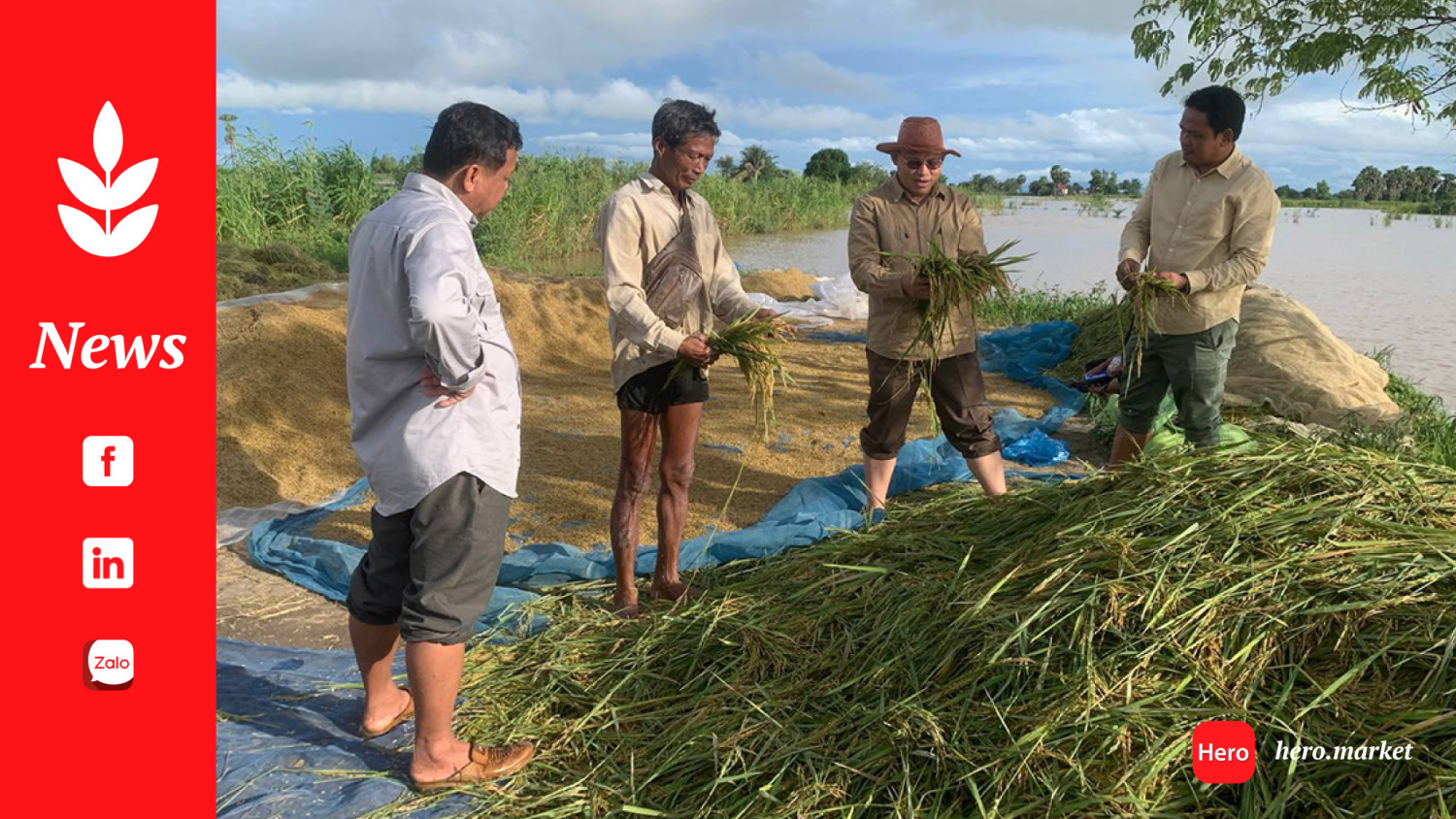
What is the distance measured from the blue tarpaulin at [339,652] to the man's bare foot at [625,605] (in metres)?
0.28

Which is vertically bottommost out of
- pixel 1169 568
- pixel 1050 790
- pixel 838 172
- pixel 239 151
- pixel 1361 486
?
pixel 1050 790

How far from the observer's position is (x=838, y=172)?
3425 cm

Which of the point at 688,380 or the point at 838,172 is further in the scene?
the point at 838,172

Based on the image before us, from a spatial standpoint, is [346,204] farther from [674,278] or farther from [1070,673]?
[1070,673]

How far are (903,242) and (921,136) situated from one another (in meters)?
0.37

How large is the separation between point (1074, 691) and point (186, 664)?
2.26 meters

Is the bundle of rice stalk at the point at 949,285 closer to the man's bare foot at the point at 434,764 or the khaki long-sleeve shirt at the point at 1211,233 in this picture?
the khaki long-sleeve shirt at the point at 1211,233

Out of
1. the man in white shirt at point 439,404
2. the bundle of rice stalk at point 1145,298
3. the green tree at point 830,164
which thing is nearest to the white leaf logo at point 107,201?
the man in white shirt at point 439,404

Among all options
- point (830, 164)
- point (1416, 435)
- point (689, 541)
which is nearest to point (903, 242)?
point (689, 541)

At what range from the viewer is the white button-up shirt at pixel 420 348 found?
2057mm

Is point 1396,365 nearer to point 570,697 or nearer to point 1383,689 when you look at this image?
point 1383,689

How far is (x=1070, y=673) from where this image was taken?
2.04m

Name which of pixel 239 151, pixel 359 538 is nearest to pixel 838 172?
pixel 239 151

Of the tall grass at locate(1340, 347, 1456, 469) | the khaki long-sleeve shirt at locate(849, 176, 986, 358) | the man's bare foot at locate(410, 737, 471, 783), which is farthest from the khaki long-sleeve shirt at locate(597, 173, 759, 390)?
the tall grass at locate(1340, 347, 1456, 469)
